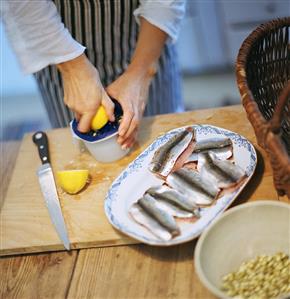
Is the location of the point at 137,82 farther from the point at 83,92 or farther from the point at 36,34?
the point at 36,34

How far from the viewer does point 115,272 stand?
0.94 metres

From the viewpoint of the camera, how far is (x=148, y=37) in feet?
4.16

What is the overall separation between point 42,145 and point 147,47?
1.10 feet

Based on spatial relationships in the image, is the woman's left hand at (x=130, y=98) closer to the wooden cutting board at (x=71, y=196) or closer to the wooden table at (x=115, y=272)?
the wooden cutting board at (x=71, y=196)

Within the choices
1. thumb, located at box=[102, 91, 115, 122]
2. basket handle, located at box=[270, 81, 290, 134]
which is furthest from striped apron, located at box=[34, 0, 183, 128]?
basket handle, located at box=[270, 81, 290, 134]

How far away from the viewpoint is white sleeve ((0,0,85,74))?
3.54 feet

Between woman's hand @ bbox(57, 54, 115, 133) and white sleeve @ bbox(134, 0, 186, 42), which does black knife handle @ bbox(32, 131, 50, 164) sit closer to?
woman's hand @ bbox(57, 54, 115, 133)

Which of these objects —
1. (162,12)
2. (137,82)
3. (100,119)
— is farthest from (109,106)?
(162,12)

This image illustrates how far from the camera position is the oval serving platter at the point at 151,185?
90 cm

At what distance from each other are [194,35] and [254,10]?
280 mm

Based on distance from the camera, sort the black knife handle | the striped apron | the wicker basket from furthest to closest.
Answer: the striped apron, the black knife handle, the wicker basket

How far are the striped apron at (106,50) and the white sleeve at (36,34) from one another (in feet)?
0.68

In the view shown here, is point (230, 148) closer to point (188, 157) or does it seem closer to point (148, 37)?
point (188, 157)

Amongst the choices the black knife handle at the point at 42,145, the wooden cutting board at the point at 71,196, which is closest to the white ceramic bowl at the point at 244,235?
the wooden cutting board at the point at 71,196
